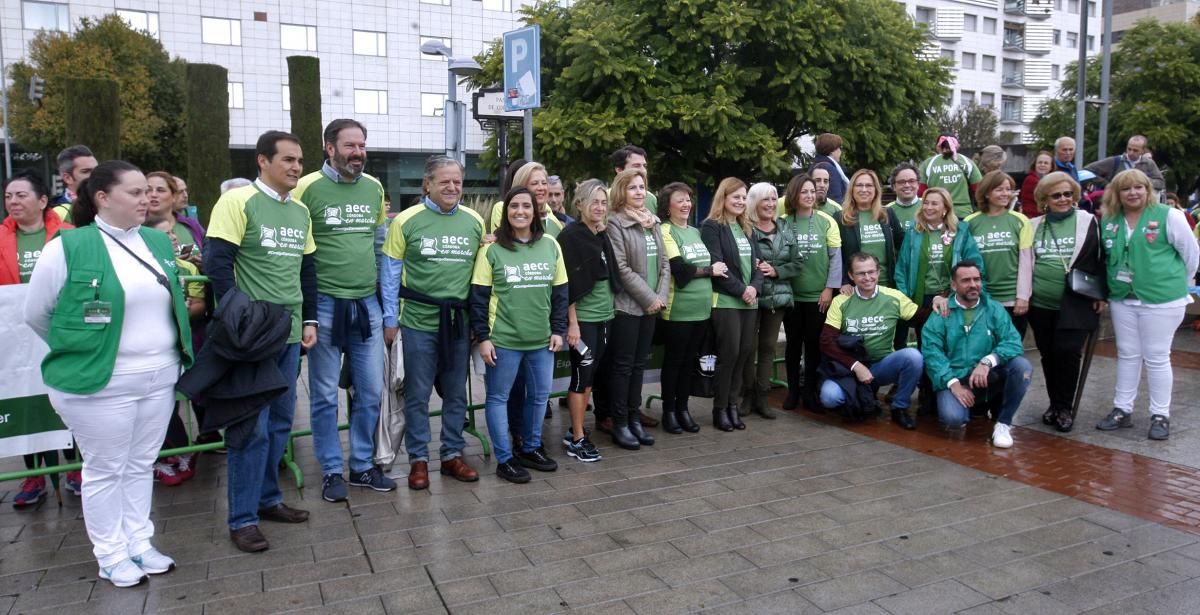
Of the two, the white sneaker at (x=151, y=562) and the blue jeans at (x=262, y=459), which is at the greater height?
the blue jeans at (x=262, y=459)

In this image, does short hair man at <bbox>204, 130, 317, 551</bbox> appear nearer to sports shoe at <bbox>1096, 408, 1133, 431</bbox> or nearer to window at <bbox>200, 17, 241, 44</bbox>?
sports shoe at <bbox>1096, 408, 1133, 431</bbox>

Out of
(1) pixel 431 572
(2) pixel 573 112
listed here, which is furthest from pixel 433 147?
(1) pixel 431 572

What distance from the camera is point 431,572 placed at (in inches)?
160

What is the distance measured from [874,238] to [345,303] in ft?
14.3

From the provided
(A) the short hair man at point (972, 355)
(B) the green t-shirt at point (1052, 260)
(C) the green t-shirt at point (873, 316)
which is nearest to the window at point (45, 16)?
(C) the green t-shirt at point (873, 316)

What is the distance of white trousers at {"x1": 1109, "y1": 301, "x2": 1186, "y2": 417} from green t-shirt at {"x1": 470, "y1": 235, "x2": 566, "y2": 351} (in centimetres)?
438

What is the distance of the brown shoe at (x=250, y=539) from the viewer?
14.1ft

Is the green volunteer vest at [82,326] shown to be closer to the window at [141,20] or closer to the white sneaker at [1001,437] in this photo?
the white sneaker at [1001,437]

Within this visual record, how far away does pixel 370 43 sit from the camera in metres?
40.1

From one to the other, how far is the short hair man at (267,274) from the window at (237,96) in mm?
37432

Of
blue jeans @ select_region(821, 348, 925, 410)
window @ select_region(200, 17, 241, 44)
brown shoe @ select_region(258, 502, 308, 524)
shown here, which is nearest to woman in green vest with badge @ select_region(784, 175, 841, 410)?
blue jeans @ select_region(821, 348, 925, 410)

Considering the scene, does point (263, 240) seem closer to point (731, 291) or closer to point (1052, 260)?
point (731, 291)

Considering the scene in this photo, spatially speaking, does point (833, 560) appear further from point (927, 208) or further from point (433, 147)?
point (433, 147)

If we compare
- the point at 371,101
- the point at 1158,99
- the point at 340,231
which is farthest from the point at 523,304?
the point at 371,101
